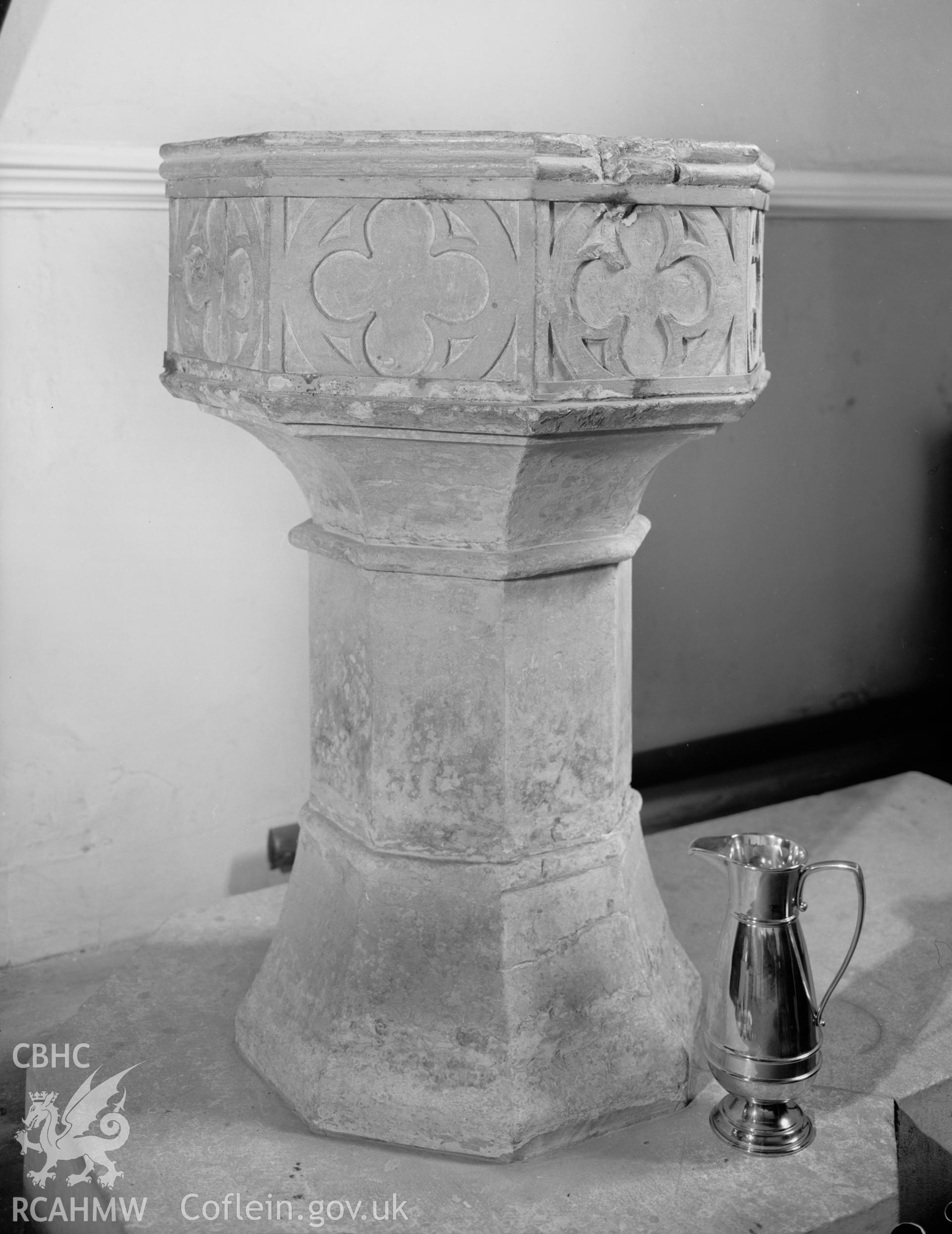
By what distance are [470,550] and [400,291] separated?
1.22 feet

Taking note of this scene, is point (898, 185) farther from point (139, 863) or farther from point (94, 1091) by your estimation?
point (94, 1091)

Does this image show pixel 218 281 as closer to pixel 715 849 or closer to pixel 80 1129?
pixel 715 849

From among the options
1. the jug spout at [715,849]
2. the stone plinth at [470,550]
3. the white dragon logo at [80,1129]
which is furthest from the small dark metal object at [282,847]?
the jug spout at [715,849]

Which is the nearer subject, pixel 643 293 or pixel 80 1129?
pixel 643 293

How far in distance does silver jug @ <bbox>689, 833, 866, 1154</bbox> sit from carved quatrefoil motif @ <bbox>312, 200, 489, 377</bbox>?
0.81m

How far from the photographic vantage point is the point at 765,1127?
188cm

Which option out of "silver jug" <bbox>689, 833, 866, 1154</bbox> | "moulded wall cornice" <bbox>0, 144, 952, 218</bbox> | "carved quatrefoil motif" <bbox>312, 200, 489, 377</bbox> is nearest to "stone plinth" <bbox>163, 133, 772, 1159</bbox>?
Answer: "carved quatrefoil motif" <bbox>312, 200, 489, 377</bbox>

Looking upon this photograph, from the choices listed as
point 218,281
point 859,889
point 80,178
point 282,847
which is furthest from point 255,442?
point 859,889

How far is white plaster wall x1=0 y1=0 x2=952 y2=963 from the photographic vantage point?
2447 millimetres

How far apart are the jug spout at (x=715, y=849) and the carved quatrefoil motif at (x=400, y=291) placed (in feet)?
2.57

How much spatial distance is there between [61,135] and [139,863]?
1373mm

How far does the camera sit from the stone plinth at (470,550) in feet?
5.16

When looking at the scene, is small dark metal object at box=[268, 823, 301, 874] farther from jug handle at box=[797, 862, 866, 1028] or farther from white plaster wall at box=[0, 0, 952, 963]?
jug handle at box=[797, 862, 866, 1028]

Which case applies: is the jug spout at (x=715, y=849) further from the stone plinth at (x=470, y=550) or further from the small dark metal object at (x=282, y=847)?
the small dark metal object at (x=282, y=847)
